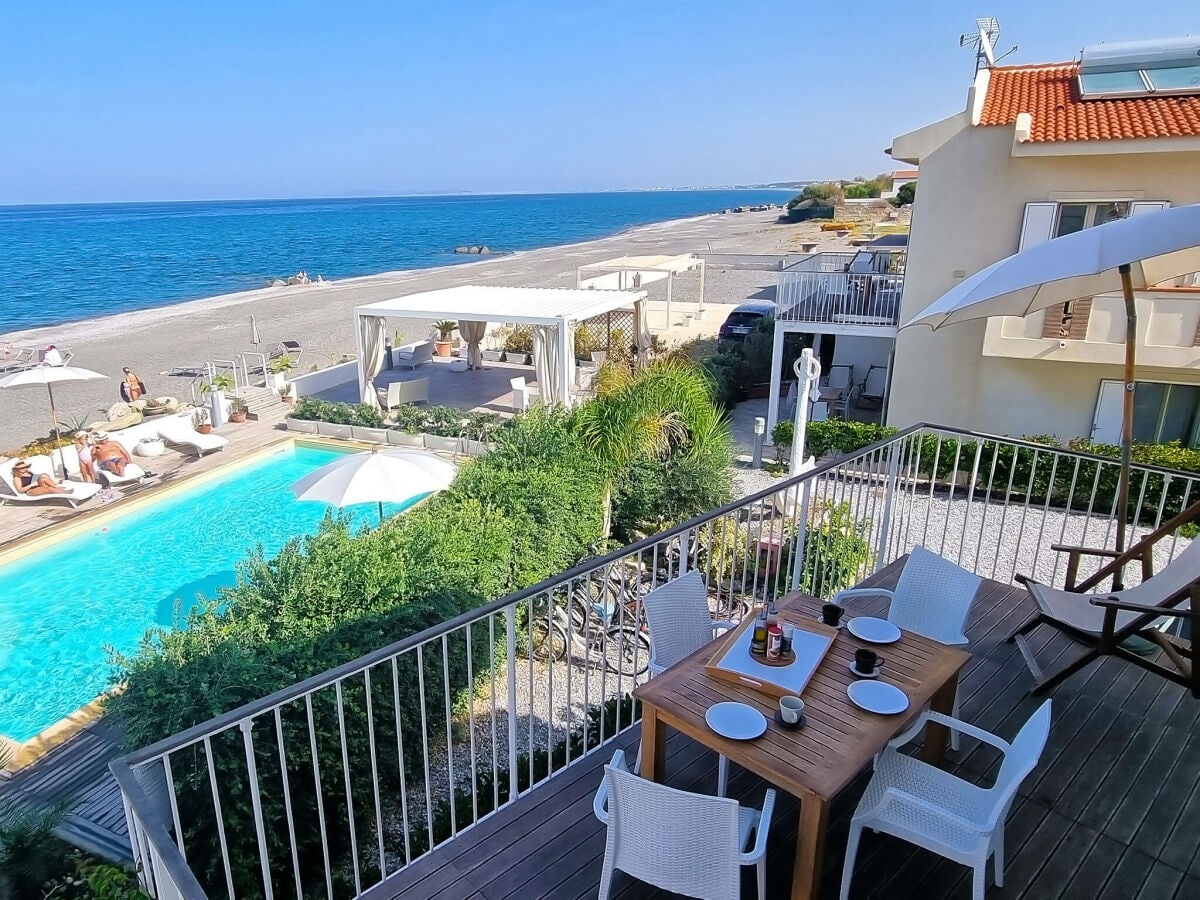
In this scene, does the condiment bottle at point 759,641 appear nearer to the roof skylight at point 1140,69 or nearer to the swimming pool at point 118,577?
the swimming pool at point 118,577

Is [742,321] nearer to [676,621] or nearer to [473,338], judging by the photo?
[473,338]

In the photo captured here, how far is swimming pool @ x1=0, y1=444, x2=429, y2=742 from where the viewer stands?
25.0 ft

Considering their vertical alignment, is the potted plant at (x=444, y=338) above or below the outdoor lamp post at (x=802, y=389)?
below

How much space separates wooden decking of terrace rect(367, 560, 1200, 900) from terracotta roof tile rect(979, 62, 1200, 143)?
9.87 m

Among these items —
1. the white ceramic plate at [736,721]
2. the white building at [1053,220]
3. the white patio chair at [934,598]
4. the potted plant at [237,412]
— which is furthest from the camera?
the potted plant at [237,412]

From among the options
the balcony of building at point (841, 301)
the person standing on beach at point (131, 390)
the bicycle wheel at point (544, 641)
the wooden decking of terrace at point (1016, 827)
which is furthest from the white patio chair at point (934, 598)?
the person standing on beach at point (131, 390)

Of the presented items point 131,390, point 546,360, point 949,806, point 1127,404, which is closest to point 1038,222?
point 1127,404

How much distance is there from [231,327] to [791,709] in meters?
31.0

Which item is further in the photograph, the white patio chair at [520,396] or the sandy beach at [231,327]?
the sandy beach at [231,327]

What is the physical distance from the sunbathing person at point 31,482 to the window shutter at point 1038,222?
622 inches

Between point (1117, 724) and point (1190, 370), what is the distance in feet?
32.8

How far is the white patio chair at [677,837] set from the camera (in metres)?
2.19

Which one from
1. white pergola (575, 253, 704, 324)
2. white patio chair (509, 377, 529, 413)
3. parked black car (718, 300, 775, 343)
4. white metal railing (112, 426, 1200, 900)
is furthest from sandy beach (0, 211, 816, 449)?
white metal railing (112, 426, 1200, 900)

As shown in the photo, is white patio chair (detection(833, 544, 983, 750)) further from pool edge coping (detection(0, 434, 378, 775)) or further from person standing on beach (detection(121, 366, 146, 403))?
person standing on beach (detection(121, 366, 146, 403))
